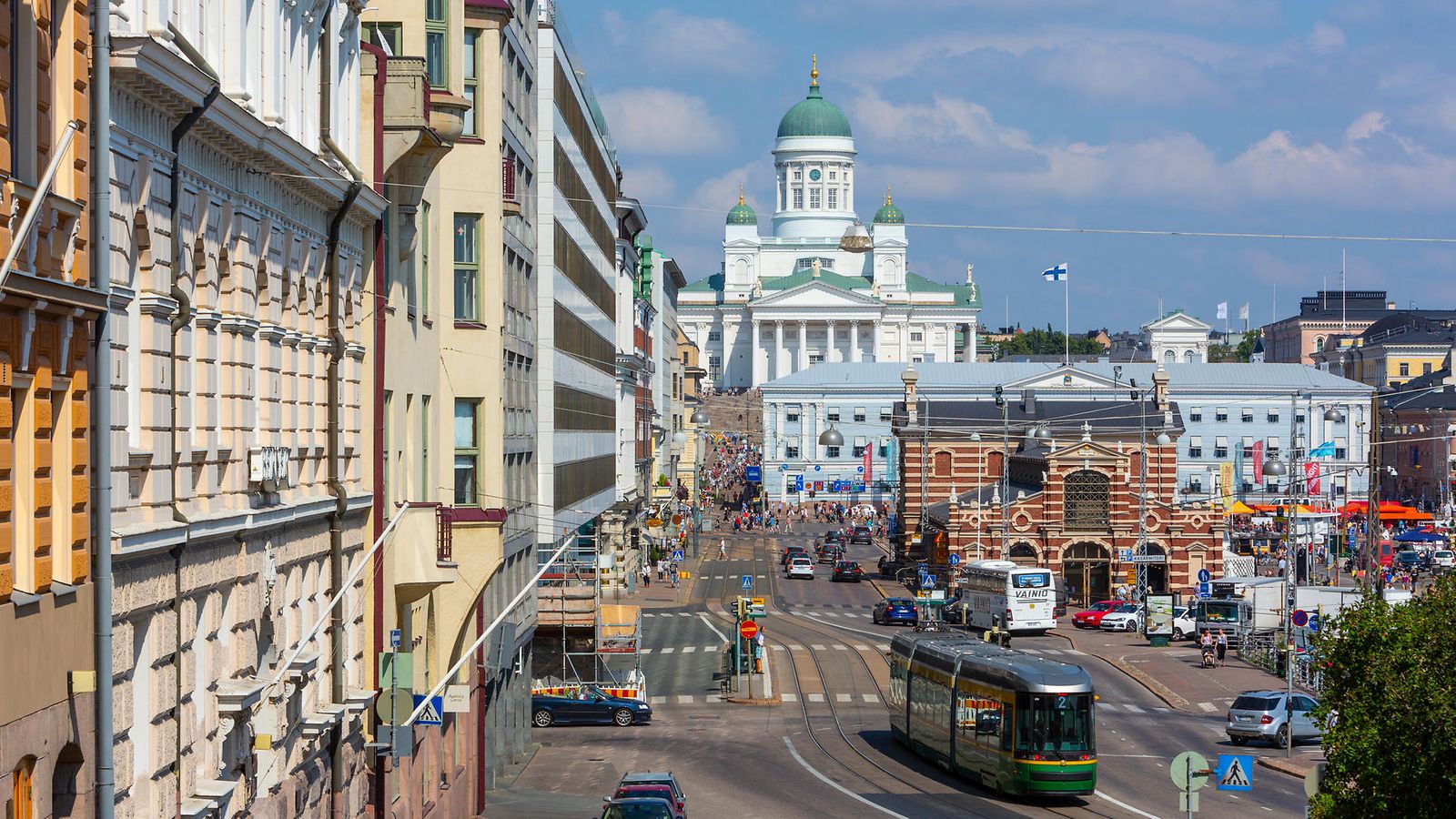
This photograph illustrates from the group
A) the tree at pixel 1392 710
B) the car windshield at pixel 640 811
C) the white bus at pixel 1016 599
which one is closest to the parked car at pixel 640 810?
the car windshield at pixel 640 811

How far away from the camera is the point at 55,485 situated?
46.6 ft

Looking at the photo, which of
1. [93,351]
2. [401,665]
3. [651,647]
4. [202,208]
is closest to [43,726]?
[93,351]

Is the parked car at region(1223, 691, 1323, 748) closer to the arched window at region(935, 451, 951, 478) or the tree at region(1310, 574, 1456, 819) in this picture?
the tree at region(1310, 574, 1456, 819)

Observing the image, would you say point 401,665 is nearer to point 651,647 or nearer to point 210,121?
point 210,121

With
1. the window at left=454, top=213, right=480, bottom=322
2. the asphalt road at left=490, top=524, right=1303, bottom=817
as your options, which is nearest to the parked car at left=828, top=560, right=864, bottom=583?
the asphalt road at left=490, top=524, right=1303, bottom=817

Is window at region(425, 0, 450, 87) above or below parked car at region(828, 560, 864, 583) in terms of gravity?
above

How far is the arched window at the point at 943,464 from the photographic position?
10719cm

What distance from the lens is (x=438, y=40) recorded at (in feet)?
100

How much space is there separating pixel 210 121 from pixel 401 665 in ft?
38.1

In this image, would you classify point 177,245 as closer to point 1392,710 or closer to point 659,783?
point 1392,710

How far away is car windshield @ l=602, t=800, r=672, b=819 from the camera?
30359 millimetres

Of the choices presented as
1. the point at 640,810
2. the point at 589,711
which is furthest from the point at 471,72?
the point at 589,711

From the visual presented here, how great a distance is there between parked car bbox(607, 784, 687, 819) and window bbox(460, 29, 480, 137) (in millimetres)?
11186

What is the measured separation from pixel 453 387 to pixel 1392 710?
53.9 feet
